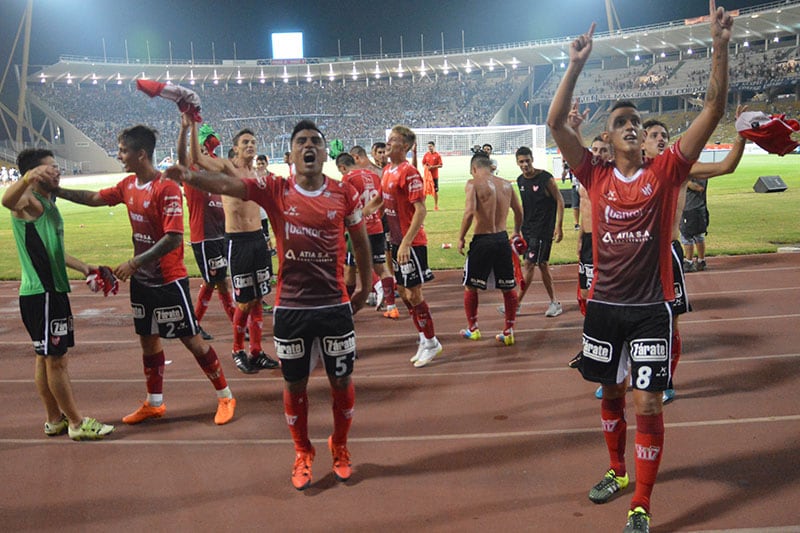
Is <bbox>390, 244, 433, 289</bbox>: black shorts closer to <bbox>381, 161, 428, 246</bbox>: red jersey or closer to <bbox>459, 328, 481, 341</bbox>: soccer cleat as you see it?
<bbox>381, 161, 428, 246</bbox>: red jersey

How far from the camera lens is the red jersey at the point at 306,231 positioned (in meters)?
4.14

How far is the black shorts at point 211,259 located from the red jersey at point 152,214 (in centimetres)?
260

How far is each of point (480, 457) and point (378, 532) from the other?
1192 millimetres

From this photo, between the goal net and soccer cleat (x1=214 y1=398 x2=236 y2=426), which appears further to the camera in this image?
the goal net

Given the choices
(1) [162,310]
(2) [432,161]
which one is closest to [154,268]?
(1) [162,310]

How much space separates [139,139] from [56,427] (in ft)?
7.87

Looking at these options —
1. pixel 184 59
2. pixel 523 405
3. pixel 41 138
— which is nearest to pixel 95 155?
pixel 41 138

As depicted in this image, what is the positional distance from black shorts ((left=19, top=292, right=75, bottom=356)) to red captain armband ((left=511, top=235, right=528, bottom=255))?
513 centimetres

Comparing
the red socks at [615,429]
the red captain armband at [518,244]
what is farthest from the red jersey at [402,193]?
the red socks at [615,429]

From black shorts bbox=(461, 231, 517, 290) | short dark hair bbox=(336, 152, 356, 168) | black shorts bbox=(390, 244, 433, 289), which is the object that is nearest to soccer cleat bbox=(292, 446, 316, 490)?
black shorts bbox=(390, 244, 433, 289)

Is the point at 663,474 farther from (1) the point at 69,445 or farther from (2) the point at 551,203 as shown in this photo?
(2) the point at 551,203

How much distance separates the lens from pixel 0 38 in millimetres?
64312

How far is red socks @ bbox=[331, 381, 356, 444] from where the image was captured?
4.39 metres

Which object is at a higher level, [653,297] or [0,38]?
[0,38]
